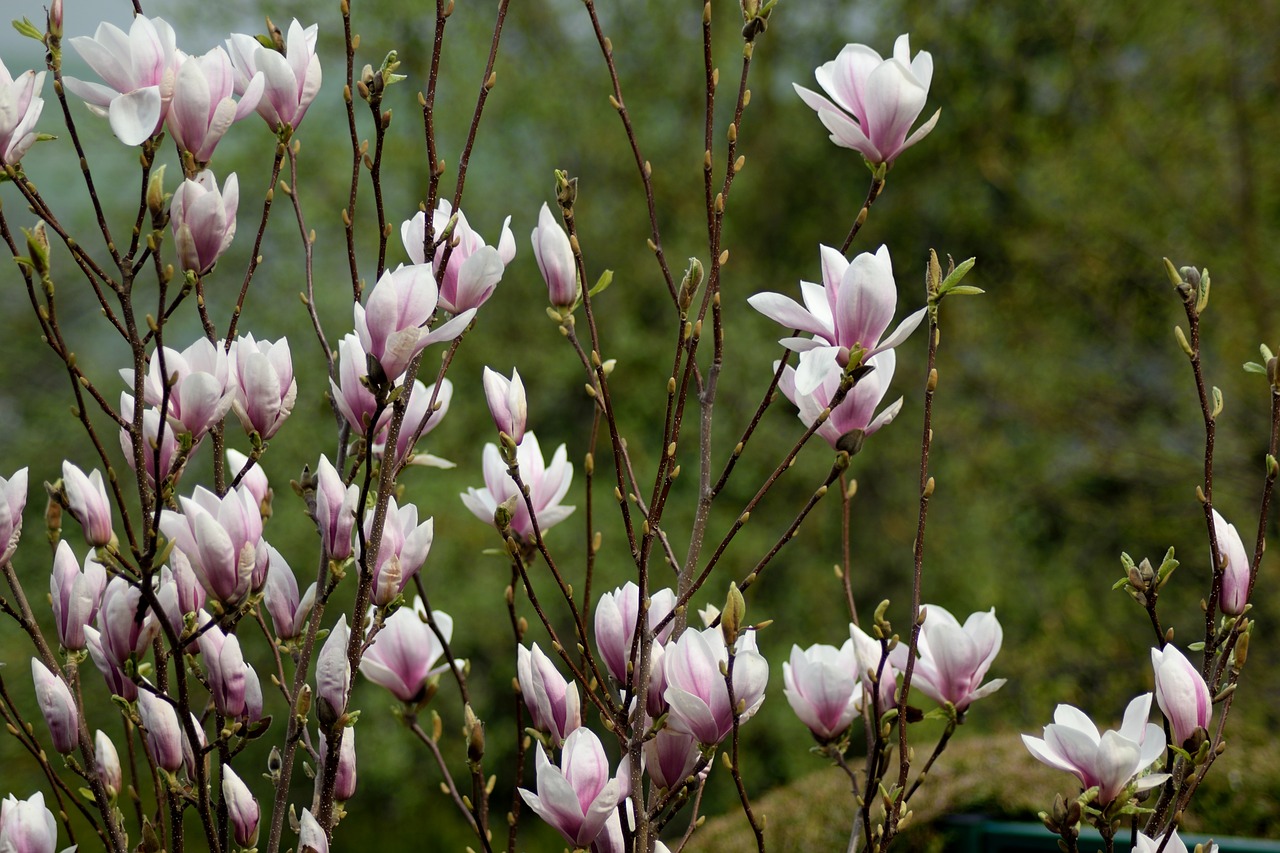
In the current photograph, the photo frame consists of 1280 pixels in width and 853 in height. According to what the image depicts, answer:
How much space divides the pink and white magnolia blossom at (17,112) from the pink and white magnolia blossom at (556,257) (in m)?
0.38

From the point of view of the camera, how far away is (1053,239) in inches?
256

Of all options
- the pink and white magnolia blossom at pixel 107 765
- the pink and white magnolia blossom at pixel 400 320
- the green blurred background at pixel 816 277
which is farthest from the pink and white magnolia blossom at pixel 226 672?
the green blurred background at pixel 816 277

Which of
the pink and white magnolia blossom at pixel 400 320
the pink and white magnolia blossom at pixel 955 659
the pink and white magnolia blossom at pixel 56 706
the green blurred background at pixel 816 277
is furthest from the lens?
the green blurred background at pixel 816 277

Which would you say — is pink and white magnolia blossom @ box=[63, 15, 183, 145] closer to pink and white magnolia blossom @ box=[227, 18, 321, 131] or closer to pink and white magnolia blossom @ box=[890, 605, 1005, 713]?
pink and white magnolia blossom @ box=[227, 18, 321, 131]

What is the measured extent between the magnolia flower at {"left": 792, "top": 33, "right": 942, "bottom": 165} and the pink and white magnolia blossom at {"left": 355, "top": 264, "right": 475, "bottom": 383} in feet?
1.15

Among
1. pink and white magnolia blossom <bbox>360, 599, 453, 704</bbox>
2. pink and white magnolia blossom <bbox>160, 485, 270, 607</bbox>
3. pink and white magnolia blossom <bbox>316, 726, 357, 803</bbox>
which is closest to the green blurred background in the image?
pink and white magnolia blossom <bbox>360, 599, 453, 704</bbox>

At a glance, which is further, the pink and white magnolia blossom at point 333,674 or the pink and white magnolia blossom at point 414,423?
the pink and white magnolia blossom at point 414,423

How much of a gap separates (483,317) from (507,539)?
20.9ft

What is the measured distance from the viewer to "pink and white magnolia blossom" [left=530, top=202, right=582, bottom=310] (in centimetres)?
100

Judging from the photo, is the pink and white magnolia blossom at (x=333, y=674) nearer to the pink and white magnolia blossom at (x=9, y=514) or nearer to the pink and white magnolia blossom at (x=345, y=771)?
the pink and white magnolia blossom at (x=345, y=771)

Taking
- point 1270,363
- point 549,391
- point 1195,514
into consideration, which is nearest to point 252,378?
point 1270,363

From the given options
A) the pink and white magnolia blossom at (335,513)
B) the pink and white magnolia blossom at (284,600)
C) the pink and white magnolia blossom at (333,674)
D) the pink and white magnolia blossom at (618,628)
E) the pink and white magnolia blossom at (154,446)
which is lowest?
Result: the pink and white magnolia blossom at (333,674)

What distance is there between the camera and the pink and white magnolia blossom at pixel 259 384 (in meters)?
0.91

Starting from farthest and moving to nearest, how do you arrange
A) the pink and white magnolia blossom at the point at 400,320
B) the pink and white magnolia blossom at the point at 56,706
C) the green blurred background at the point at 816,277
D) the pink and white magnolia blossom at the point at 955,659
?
the green blurred background at the point at 816,277
the pink and white magnolia blossom at the point at 955,659
the pink and white magnolia blossom at the point at 56,706
the pink and white magnolia blossom at the point at 400,320
